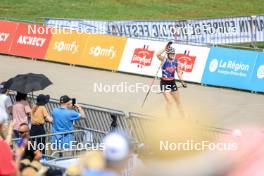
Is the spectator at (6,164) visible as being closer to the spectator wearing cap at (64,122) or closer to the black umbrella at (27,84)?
the spectator wearing cap at (64,122)

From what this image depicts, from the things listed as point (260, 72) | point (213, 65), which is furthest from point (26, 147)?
point (213, 65)

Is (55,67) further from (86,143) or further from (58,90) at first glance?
(86,143)

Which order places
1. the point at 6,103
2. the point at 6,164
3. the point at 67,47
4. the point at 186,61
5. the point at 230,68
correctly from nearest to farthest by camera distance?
the point at 6,164 < the point at 6,103 < the point at 230,68 < the point at 186,61 < the point at 67,47

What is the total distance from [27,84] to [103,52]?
9392 millimetres

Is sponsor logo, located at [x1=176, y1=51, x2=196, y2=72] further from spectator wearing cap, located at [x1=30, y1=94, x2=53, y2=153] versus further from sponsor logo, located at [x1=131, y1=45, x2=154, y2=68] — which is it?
spectator wearing cap, located at [x1=30, y1=94, x2=53, y2=153]

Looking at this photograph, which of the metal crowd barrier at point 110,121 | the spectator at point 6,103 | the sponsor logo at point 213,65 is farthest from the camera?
the sponsor logo at point 213,65

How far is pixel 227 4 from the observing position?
3838cm

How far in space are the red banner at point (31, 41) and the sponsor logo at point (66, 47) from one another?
1.47 ft

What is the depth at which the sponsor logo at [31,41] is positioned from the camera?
74.7 feet

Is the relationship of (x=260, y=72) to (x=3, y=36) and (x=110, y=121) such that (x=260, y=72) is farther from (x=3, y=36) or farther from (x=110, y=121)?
(x=3, y=36)

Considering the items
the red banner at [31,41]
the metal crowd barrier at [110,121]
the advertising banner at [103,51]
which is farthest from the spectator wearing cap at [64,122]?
the red banner at [31,41]

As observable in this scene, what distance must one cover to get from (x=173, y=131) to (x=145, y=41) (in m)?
12.1

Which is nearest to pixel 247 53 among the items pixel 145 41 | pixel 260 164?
pixel 145 41

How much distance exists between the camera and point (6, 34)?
23.8 meters
